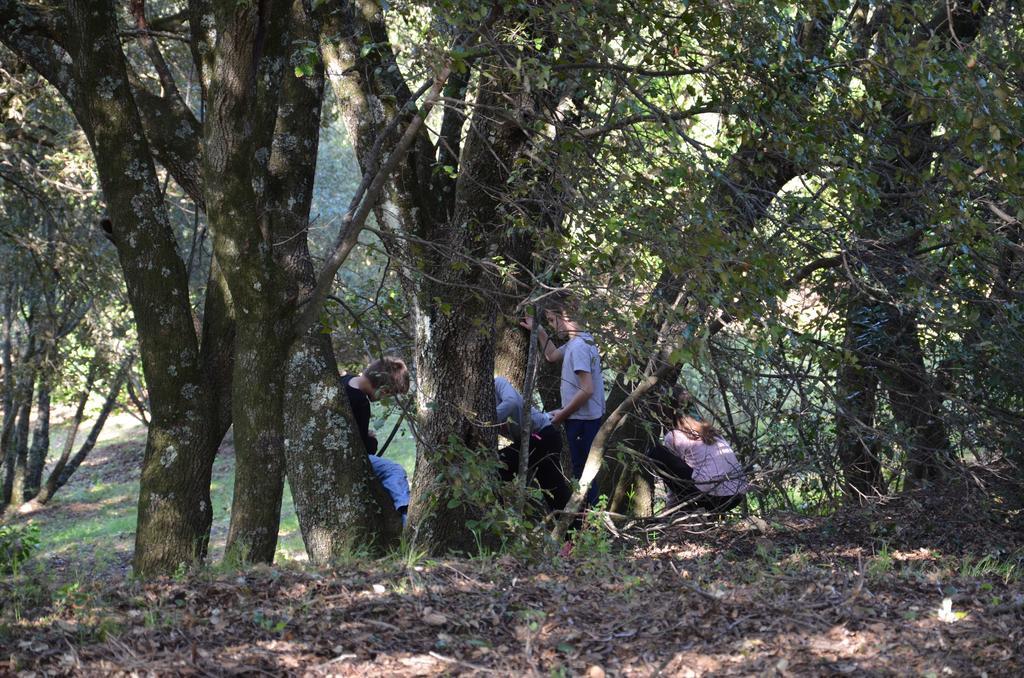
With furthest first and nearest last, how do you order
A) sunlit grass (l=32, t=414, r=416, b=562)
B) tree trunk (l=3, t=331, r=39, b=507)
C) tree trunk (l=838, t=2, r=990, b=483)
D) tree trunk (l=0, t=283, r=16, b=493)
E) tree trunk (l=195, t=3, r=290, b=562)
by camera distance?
1. tree trunk (l=0, t=283, r=16, b=493)
2. tree trunk (l=3, t=331, r=39, b=507)
3. sunlit grass (l=32, t=414, r=416, b=562)
4. tree trunk (l=838, t=2, r=990, b=483)
5. tree trunk (l=195, t=3, r=290, b=562)

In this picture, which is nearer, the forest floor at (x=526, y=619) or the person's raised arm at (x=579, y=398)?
the forest floor at (x=526, y=619)

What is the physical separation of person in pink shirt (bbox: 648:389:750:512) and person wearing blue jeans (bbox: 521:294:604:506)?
0.55m

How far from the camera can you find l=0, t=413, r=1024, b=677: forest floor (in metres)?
3.62

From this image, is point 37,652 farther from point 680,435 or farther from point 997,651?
point 680,435

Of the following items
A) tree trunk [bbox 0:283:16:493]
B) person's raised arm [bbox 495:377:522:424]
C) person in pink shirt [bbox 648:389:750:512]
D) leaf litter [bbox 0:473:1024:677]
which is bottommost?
leaf litter [bbox 0:473:1024:677]

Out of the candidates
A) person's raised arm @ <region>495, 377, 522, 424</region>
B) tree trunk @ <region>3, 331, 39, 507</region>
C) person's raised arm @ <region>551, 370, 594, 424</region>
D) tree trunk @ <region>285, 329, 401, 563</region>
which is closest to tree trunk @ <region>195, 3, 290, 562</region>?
tree trunk @ <region>285, 329, 401, 563</region>

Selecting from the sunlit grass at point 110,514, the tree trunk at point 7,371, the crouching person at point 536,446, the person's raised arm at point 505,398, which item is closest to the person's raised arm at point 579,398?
the crouching person at point 536,446

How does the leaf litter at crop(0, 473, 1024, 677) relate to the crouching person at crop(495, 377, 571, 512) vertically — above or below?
below

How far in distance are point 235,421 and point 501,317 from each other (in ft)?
5.89

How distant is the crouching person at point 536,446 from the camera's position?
7.15 m

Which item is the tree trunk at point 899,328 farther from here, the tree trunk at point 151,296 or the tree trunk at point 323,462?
the tree trunk at point 151,296

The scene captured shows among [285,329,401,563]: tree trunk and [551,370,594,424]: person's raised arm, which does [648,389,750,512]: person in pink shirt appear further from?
[285,329,401,563]: tree trunk

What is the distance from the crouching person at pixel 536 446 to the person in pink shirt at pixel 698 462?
2.53 ft

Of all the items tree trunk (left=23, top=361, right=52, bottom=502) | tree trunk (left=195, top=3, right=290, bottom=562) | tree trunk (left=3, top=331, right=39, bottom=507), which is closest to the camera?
tree trunk (left=195, top=3, right=290, bottom=562)
